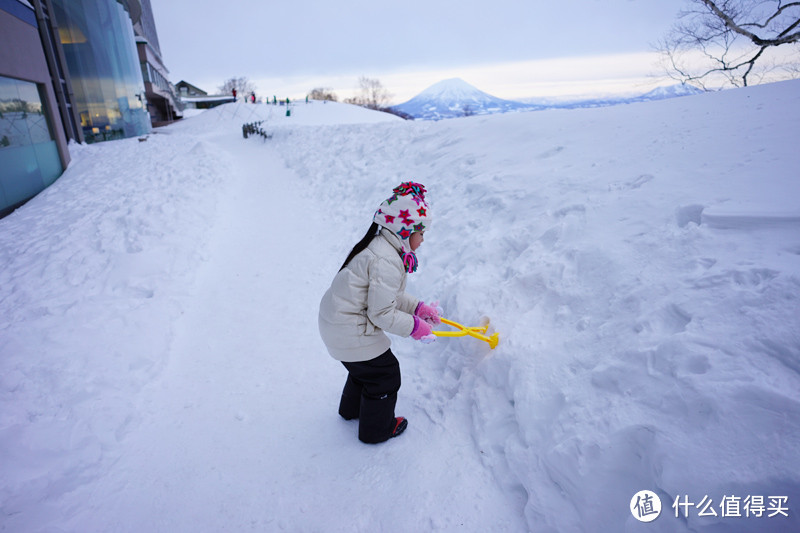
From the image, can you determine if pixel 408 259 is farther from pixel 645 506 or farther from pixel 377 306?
pixel 645 506

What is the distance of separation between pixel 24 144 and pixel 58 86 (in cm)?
619

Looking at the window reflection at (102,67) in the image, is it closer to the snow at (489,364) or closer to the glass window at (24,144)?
the glass window at (24,144)

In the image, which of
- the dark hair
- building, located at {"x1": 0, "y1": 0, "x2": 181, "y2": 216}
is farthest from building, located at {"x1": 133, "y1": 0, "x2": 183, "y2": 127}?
the dark hair

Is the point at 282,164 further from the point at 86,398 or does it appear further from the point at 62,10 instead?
the point at 62,10

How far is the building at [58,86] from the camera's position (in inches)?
388

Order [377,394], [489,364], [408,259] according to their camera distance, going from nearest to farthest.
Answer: [408,259], [377,394], [489,364]

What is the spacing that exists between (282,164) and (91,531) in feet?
39.6

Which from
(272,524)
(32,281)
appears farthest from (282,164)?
(272,524)

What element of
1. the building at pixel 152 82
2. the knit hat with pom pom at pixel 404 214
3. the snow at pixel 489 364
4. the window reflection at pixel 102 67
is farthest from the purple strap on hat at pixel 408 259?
the building at pixel 152 82

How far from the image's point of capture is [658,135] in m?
5.11

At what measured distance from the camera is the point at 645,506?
1946 mm

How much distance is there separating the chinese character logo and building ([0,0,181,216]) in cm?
1325

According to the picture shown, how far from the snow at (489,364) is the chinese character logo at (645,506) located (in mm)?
37

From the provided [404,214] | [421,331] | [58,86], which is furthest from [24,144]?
[421,331]
